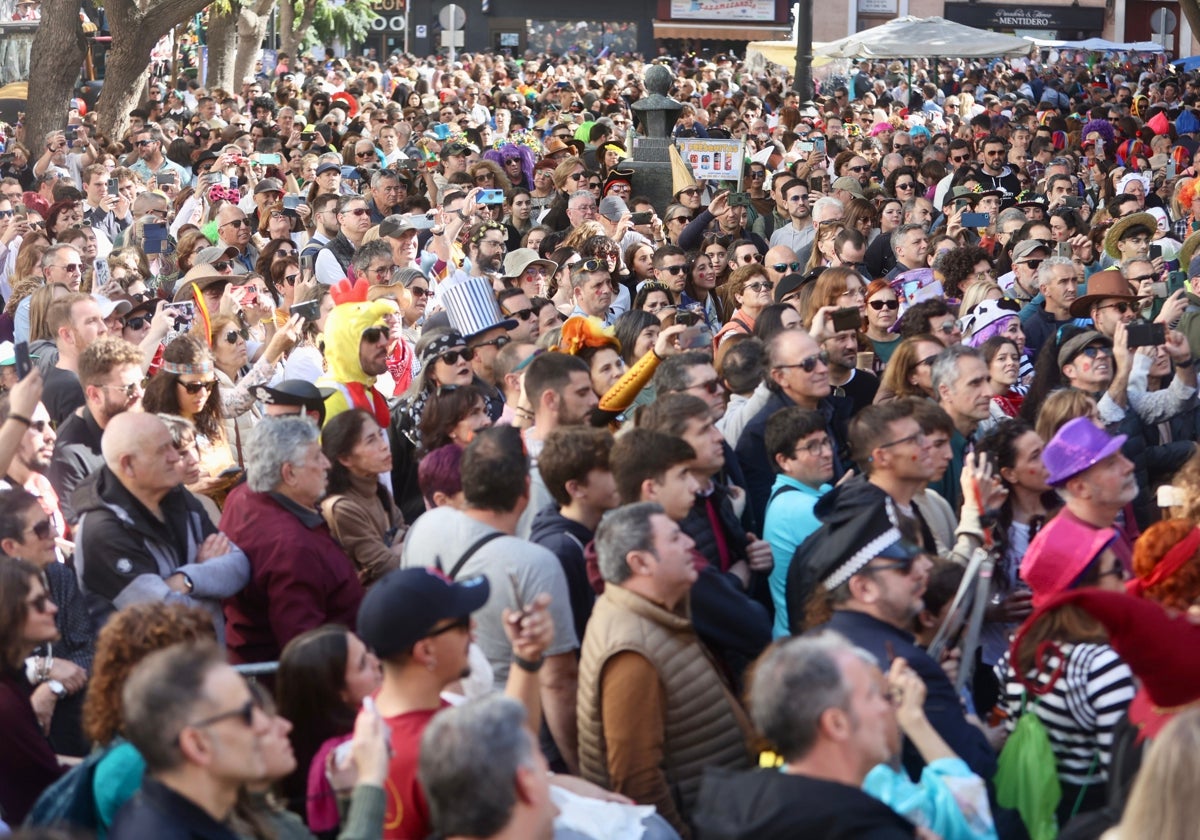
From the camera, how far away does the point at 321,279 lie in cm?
1133

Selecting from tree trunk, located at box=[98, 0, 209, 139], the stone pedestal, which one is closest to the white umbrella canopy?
the stone pedestal

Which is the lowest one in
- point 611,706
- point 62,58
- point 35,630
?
point 611,706

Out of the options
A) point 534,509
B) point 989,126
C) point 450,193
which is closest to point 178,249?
point 450,193

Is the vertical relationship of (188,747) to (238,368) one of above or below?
above

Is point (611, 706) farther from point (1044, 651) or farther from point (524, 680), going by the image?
point (1044, 651)

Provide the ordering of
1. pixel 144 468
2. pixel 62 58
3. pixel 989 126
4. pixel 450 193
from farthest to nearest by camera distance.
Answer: pixel 989 126 → pixel 62 58 → pixel 450 193 → pixel 144 468

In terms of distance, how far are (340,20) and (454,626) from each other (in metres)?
46.4

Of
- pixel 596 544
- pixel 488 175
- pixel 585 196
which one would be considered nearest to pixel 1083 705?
pixel 596 544

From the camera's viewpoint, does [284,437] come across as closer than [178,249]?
Yes

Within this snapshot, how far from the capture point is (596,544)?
4.83 meters

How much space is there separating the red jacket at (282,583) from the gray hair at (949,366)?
2.86 m

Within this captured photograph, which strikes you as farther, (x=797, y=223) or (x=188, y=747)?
(x=797, y=223)

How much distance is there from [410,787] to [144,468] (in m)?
2.01

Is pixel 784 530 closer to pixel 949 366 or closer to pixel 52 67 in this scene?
pixel 949 366
